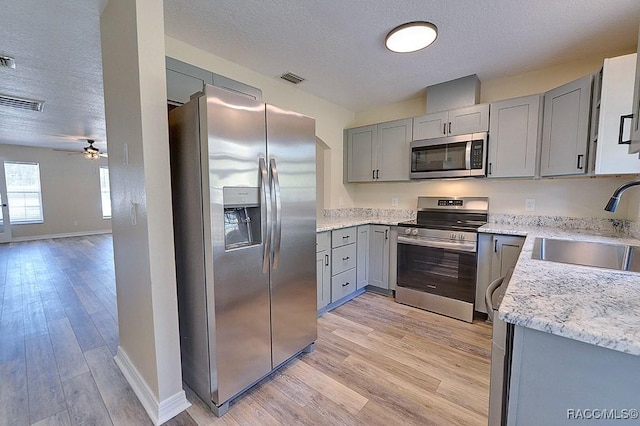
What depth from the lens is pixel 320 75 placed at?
277cm

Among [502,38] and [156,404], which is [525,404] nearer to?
[156,404]

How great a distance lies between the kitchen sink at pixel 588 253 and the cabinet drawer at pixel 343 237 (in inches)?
65.9

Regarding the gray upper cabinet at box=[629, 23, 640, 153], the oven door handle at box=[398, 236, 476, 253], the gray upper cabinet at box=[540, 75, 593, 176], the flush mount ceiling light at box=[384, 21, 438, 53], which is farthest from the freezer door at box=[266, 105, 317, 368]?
the gray upper cabinet at box=[540, 75, 593, 176]

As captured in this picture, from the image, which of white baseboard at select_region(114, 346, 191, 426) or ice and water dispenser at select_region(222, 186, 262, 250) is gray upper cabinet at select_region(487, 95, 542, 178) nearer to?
ice and water dispenser at select_region(222, 186, 262, 250)

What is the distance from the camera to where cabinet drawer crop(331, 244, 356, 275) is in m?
2.86

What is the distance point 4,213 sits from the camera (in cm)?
646

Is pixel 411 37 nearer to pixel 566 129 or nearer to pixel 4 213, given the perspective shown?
pixel 566 129

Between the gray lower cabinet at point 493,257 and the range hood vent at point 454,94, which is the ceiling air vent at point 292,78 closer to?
the range hood vent at point 454,94

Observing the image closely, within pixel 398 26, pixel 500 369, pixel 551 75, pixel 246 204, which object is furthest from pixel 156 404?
pixel 551 75

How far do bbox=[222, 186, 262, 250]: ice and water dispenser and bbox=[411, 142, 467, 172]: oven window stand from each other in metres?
2.18

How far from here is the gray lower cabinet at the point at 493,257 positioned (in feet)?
7.89

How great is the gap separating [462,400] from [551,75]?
303 centimetres

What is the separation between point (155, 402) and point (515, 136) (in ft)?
11.6

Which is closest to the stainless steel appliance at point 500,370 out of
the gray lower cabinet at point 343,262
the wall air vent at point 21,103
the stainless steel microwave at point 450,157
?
the gray lower cabinet at point 343,262
